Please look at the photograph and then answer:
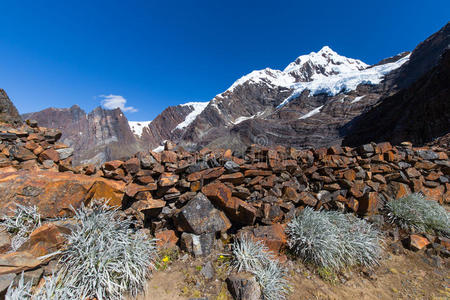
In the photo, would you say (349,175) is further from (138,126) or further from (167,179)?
(138,126)

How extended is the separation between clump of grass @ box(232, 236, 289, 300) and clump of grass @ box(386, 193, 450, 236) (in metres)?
3.46

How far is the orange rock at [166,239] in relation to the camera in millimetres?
3250

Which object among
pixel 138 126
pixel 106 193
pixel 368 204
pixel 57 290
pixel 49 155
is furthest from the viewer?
pixel 138 126

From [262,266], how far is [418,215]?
408cm

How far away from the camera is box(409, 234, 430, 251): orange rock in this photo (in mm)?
3654

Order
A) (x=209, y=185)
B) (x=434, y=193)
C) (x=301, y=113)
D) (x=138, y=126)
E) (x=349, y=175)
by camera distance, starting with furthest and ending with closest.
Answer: (x=138, y=126) → (x=301, y=113) → (x=434, y=193) → (x=349, y=175) → (x=209, y=185)

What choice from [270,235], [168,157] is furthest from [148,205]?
[270,235]

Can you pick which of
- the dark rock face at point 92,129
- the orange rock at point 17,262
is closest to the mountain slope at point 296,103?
the orange rock at point 17,262

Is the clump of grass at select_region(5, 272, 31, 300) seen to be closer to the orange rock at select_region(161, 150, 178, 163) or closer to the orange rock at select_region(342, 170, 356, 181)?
the orange rock at select_region(161, 150, 178, 163)

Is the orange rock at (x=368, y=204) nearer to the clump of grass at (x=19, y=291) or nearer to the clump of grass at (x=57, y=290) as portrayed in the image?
the clump of grass at (x=57, y=290)

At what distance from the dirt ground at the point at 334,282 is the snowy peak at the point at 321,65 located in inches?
6722

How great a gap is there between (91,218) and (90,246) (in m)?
0.42

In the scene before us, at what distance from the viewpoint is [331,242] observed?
3.34 metres

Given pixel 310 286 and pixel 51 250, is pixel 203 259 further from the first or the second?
pixel 51 250
